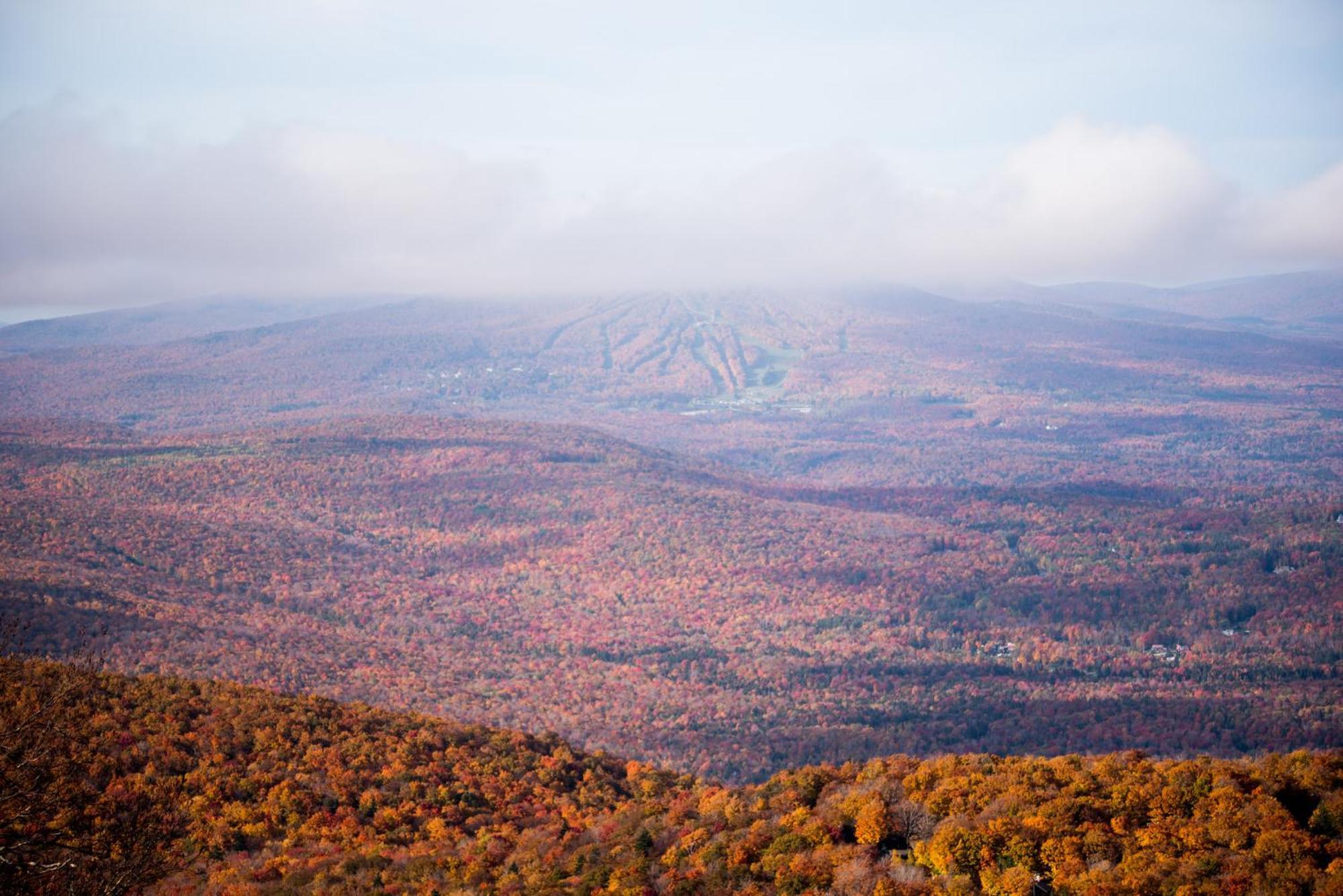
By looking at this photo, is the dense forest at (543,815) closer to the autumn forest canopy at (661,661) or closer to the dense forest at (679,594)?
the autumn forest canopy at (661,661)

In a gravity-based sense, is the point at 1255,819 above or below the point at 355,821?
above

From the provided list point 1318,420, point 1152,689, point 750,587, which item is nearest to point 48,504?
point 750,587

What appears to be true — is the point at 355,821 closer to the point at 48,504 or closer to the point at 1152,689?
the point at 1152,689

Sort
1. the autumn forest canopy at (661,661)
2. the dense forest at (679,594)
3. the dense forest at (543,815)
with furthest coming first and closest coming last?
the dense forest at (679,594)
the autumn forest canopy at (661,661)
the dense forest at (543,815)

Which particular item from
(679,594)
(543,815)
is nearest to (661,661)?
(679,594)

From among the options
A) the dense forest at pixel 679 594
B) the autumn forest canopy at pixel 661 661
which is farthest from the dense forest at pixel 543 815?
the dense forest at pixel 679 594

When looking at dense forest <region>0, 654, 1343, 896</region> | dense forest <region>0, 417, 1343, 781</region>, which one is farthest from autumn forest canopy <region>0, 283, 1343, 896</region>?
dense forest <region>0, 417, 1343, 781</region>
